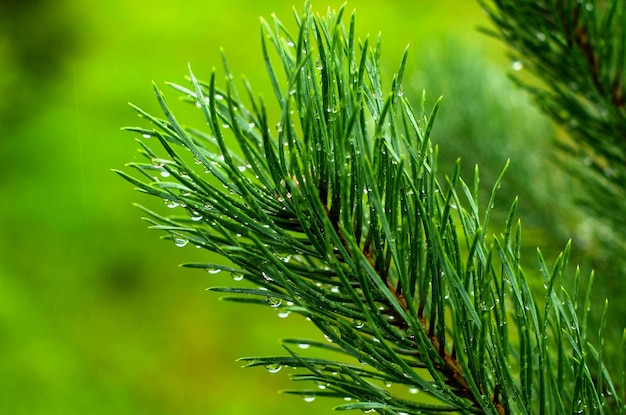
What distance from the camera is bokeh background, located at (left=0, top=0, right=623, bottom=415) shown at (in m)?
1.17

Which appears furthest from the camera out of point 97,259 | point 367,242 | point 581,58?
point 97,259

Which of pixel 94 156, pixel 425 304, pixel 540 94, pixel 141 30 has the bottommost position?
pixel 425 304

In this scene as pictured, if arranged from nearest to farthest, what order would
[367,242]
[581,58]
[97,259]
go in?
[367,242], [581,58], [97,259]

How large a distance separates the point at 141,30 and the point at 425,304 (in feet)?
4.71

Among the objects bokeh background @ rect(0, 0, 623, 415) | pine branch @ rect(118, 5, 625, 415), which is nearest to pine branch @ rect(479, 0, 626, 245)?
pine branch @ rect(118, 5, 625, 415)

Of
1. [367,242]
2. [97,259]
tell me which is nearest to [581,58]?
Result: [367,242]

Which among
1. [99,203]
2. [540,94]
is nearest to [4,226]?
[99,203]

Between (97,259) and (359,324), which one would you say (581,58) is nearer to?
(359,324)

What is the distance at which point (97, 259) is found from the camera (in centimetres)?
128

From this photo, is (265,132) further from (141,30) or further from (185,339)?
(141,30)

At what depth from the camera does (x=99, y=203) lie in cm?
131

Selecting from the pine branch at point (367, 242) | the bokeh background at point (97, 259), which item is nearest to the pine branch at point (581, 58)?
the pine branch at point (367, 242)

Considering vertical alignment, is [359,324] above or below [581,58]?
below

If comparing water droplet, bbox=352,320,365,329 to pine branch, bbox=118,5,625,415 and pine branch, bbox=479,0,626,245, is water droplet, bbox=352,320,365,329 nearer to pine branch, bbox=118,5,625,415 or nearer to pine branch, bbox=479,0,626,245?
pine branch, bbox=118,5,625,415
